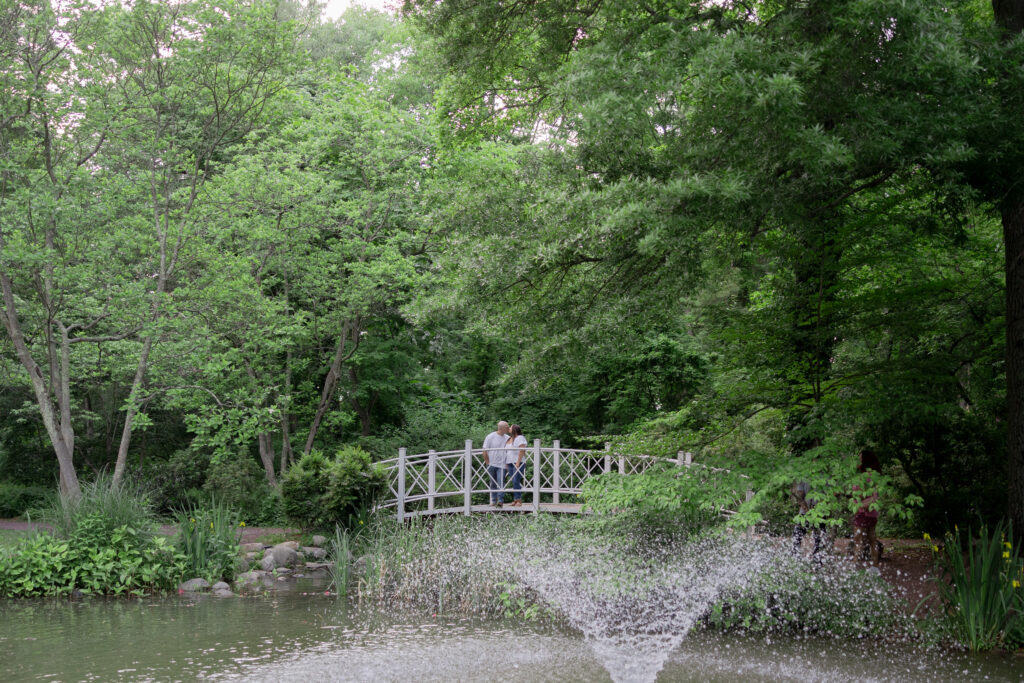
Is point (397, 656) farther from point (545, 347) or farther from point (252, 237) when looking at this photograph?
point (252, 237)

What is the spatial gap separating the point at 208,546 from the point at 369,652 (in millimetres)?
4712

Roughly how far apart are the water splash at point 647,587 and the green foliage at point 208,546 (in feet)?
16.2

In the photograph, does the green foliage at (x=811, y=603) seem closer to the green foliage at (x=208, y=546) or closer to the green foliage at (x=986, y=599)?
the green foliage at (x=986, y=599)

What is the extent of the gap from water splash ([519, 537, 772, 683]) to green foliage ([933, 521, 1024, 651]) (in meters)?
1.81

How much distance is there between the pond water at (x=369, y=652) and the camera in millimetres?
6984

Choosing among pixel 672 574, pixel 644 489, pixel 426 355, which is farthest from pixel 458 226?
pixel 426 355

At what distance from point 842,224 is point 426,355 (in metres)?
13.2

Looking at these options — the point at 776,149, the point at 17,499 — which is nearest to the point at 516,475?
the point at 776,149

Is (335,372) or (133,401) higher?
(335,372)

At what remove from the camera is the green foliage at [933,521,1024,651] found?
717 centimetres

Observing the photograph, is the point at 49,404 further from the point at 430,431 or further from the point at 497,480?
the point at 430,431

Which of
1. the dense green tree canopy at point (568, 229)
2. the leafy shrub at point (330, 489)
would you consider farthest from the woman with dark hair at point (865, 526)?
the leafy shrub at point (330, 489)

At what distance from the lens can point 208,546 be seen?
1166 cm

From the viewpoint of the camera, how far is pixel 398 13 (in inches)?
448
